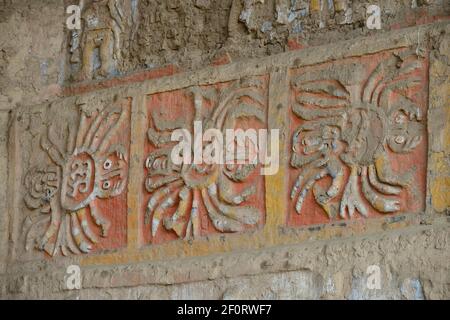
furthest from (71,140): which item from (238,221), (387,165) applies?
(387,165)

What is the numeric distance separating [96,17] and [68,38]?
0.63 feet

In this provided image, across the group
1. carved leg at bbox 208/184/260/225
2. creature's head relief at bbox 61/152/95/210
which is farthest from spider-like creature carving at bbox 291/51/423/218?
creature's head relief at bbox 61/152/95/210

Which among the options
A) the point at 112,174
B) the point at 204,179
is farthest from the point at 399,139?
the point at 112,174

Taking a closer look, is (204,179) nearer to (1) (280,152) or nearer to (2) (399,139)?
(1) (280,152)

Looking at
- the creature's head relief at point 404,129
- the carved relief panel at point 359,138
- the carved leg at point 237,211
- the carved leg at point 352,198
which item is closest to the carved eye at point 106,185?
the carved leg at point 237,211

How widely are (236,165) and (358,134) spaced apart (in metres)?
0.57

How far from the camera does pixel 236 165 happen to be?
529 centimetres

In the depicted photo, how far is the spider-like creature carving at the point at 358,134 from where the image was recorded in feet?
16.1

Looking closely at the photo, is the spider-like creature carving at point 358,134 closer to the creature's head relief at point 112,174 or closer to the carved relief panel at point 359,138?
the carved relief panel at point 359,138

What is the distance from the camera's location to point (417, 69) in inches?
195

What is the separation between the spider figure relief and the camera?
5617 mm

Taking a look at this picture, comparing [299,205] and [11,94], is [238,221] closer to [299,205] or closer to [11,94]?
[299,205]

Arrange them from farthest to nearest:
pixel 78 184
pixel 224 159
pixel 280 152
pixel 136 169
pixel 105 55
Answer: pixel 105 55, pixel 78 184, pixel 136 169, pixel 224 159, pixel 280 152

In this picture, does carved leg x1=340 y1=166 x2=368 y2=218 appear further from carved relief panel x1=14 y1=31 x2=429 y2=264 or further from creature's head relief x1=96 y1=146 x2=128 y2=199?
creature's head relief x1=96 y1=146 x2=128 y2=199
